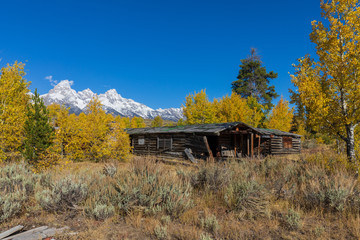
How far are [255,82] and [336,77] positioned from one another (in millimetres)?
32455

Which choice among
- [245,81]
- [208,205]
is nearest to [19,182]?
[208,205]

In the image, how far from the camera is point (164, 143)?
2091cm

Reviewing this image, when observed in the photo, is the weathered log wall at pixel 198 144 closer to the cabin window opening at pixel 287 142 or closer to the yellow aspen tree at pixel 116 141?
the cabin window opening at pixel 287 142

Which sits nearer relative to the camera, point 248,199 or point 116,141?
point 248,199

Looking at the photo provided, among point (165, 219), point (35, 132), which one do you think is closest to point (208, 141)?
point (35, 132)

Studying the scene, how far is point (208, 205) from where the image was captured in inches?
200

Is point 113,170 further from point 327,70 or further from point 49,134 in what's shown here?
point 327,70

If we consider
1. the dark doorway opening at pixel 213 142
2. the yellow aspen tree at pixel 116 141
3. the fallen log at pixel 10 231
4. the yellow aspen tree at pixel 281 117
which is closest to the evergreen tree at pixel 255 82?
the yellow aspen tree at pixel 281 117

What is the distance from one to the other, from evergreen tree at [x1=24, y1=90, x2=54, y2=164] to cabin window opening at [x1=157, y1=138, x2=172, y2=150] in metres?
11.3

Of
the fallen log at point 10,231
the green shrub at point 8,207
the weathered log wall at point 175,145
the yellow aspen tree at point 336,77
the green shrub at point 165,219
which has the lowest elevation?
the fallen log at point 10,231

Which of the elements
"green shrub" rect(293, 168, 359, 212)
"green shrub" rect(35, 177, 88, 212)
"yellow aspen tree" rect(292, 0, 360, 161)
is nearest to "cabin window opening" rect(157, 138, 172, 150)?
"yellow aspen tree" rect(292, 0, 360, 161)

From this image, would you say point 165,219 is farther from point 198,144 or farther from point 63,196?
point 198,144

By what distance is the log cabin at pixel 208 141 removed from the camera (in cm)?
1752

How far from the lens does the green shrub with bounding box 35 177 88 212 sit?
459cm
